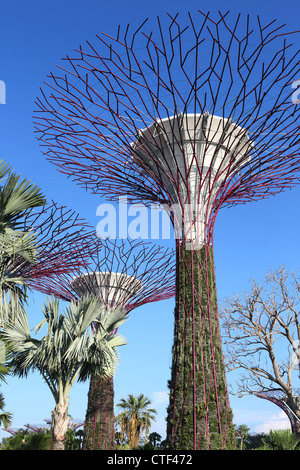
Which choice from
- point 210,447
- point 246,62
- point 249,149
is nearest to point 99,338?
point 210,447

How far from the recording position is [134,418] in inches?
1201

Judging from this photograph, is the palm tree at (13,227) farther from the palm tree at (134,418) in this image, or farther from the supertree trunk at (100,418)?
the palm tree at (134,418)

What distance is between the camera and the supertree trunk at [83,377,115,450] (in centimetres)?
1461

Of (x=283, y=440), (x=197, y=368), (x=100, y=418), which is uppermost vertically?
(x=197, y=368)

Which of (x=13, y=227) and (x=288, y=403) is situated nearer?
(x=13, y=227)

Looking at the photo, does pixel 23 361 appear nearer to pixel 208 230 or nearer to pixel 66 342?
pixel 66 342

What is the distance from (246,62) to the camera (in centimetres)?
801

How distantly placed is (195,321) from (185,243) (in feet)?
5.34

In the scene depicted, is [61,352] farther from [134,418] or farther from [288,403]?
[134,418]

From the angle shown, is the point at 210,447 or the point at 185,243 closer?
the point at 210,447

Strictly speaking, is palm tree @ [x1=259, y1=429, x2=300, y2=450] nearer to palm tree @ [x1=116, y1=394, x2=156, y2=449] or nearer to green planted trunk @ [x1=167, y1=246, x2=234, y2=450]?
green planted trunk @ [x1=167, y1=246, x2=234, y2=450]

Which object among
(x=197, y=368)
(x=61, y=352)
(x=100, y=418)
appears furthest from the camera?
(x=100, y=418)

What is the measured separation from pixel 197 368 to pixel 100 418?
824 centimetres

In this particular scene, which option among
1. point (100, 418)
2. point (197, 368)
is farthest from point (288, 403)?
point (197, 368)
